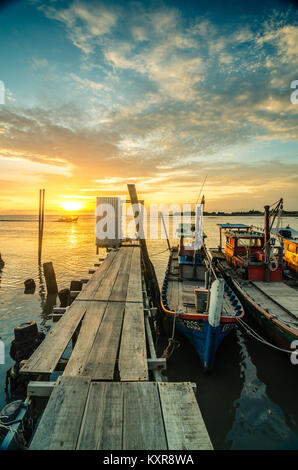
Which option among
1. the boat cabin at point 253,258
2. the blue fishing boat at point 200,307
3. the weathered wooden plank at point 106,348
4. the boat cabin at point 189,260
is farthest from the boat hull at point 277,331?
the weathered wooden plank at point 106,348

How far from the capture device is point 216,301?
7387mm

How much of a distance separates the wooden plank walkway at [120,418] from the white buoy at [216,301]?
13.2ft

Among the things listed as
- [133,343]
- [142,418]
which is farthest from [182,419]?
[133,343]

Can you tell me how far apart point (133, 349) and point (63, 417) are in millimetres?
1999

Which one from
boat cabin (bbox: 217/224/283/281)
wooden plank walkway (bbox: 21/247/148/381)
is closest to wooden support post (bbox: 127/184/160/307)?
wooden plank walkway (bbox: 21/247/148/381)

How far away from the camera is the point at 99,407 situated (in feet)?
10.5

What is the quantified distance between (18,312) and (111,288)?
8463mm

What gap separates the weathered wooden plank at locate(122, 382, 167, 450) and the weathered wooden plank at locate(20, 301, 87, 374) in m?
1.68

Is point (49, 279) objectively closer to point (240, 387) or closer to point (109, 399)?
point (240, 387)

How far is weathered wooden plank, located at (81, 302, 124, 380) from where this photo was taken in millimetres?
4090

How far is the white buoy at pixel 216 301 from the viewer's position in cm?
726

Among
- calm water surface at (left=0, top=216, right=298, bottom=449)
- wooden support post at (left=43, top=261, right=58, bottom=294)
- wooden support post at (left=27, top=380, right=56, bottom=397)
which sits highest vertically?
wooden support post at (left=27, top=380, right=56, bottom=397)

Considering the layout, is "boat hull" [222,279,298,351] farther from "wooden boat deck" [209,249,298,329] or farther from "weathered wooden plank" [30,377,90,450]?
"weathered wooden plank" [30,377,90,450]

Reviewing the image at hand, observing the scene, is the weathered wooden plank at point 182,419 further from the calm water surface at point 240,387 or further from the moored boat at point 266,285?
the moored boat at point 266,285
